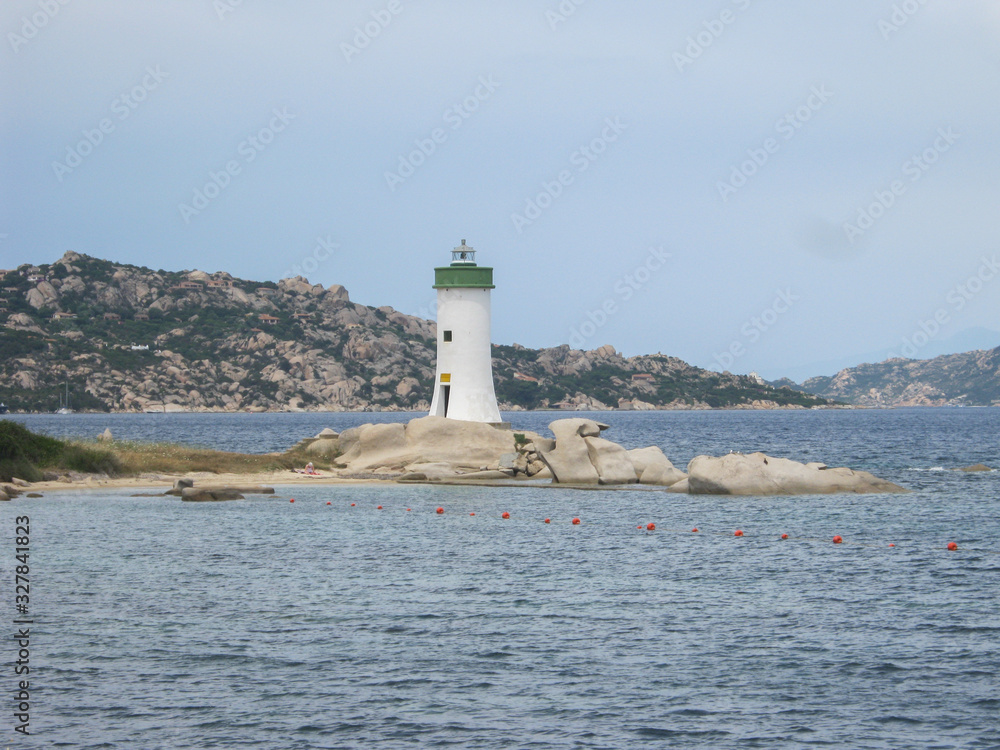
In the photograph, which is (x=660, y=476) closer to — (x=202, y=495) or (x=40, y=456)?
(x=202, y=495)

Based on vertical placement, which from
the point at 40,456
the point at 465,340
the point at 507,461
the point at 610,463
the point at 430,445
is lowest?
the point at 610,463

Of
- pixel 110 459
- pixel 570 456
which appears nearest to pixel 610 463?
pixel 570 456

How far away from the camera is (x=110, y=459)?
Result: 45188 mm

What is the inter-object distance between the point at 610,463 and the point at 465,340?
9590 millimetres

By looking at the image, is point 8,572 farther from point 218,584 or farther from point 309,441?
point 309,441

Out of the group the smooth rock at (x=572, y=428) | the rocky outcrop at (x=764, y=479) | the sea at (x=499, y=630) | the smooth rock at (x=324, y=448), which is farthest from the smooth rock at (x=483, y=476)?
the sea at (x=499, y=630)

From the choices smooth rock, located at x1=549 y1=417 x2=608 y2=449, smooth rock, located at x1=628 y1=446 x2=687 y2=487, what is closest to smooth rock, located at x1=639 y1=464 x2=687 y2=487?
smooth rock, located at x1=628 y1=446 x2=687 y2=487

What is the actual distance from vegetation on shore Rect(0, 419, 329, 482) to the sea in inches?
257

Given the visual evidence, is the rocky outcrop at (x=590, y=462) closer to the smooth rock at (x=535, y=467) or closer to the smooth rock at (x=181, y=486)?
the smooth rock at (x=535, y=467)

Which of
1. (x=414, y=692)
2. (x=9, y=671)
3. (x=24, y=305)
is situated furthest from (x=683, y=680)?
(x=24, y=305)

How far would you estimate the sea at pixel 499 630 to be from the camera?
569 inches

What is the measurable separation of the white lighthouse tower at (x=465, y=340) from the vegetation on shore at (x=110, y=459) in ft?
23.9

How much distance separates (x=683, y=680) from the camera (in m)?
16.6

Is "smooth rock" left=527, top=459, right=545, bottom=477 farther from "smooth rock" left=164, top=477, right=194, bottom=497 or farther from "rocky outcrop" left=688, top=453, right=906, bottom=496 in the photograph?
"smooth rock" left=164, top=477, right=194, bottom=497
